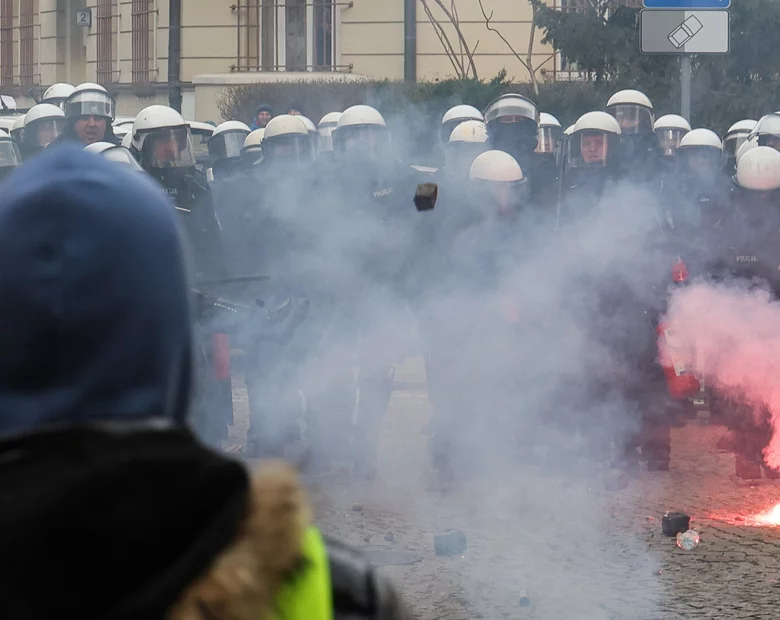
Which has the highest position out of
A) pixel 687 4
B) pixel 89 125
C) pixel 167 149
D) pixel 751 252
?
pixel 687 4

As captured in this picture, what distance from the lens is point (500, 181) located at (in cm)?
782

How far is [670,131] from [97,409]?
10.4 m

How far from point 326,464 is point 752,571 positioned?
2720 mm

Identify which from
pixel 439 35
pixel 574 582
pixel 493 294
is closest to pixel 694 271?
pixel 493 294

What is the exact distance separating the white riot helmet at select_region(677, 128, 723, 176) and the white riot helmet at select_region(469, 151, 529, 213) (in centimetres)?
176

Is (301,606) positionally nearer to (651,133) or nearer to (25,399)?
(25,399)

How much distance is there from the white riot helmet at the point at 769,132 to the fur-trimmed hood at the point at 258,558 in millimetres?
9180

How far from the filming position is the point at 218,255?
7.79 metres

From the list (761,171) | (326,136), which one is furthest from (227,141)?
(761,171)

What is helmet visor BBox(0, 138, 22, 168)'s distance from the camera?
9680mm

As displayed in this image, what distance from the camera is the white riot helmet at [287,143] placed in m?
8.85

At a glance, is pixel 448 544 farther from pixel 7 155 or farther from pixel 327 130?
pixel 327 130

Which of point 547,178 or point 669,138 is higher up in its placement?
point 669,138

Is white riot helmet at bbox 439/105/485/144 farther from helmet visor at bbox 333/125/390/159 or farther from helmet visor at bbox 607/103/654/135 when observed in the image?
helmet visor at bbox 333/125/390/159
